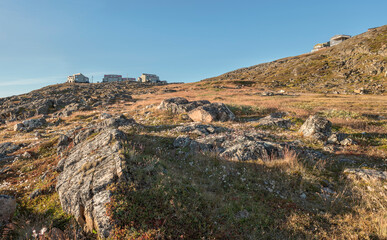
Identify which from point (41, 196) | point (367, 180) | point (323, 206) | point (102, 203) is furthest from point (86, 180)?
point (367, 180)

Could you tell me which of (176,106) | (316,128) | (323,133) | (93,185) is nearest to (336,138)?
(323,133)

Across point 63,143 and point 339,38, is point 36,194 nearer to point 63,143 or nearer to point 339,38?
point 63,143

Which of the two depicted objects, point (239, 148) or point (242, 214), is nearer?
point (242, 214)

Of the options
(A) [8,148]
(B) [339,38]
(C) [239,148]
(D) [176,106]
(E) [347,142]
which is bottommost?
(E) [347,142]

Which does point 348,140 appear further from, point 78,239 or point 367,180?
point 78,239

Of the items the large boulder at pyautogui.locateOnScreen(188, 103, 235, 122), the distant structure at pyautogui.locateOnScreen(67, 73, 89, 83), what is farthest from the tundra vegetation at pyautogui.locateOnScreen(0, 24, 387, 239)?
the distant structure at pyautogui.locateOnScreen(67, 73, 89, 83)

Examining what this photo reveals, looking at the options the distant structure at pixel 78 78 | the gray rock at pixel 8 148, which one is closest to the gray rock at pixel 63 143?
the gray rock at pixel 8 148

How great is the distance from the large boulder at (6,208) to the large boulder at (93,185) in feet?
4.61

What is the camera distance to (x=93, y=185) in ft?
18.8

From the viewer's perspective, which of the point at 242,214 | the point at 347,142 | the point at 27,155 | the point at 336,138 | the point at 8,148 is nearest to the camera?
the point at 242,214

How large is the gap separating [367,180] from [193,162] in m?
8.06

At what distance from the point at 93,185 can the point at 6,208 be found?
140 inches

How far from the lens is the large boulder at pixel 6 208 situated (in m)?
5.81

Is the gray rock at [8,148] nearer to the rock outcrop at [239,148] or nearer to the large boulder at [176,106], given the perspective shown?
the rock outcrop at [239,148]
